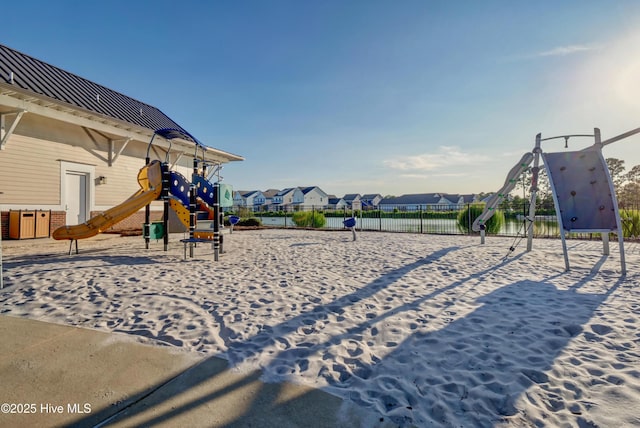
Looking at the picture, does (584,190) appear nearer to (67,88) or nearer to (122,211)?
(122,211)

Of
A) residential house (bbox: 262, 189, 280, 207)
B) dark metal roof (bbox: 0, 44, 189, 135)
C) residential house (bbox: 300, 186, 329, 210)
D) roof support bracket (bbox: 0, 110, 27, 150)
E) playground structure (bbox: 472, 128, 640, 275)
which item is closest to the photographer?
playground structure (bbox: 472, 128, 640, 275)

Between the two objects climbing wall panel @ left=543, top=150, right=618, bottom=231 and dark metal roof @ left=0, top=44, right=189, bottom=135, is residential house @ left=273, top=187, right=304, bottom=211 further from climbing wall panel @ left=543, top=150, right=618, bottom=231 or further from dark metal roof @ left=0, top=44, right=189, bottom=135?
climbing wall panel @ left=543, top=150, right=618, bottom=231

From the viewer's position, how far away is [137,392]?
7.10ft

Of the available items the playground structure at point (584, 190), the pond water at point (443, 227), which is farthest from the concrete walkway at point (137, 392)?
the pond water at point (443, 227)

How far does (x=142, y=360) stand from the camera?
2.63 metres

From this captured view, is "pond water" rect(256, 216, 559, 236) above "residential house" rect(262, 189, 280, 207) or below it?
below

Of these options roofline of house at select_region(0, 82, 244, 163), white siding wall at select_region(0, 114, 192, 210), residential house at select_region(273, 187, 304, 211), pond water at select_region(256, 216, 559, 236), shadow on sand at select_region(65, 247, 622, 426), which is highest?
residential house at select_region(273, 187, 304, 211)

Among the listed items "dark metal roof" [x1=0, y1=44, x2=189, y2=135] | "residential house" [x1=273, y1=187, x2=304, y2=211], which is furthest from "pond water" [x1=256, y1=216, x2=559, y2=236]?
"residential house" [x1=273, y1=187, x2=304, y2=211]

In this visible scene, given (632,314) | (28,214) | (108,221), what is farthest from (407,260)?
(28,214)

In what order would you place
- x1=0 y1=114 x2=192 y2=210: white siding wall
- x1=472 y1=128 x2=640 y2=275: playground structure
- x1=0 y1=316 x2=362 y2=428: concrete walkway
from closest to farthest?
x1=0 y1=316 x2=362 y2=428: concrete walkway, x1=472 y1=128 x2=640 y2=275: playground structure, x1=0 y1=114 x2=192 y2=210: white siding wall

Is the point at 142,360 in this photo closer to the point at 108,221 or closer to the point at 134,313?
the point at 134,313

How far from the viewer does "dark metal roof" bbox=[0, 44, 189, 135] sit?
1107 cm

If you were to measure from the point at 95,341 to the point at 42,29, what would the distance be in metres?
11.9

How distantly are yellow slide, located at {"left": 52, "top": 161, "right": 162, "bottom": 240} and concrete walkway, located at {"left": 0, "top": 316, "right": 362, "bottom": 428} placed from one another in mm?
5746
